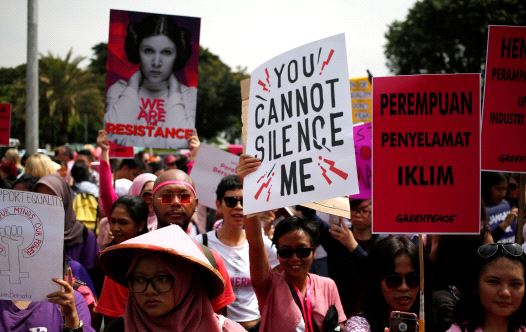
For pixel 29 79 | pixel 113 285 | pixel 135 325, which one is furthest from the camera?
pixel 29 79

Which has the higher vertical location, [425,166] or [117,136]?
[117,136]

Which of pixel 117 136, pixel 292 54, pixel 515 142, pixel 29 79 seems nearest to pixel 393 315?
pixel 292 54

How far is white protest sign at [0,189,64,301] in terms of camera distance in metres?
3.27

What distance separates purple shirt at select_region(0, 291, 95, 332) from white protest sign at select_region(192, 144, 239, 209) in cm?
354

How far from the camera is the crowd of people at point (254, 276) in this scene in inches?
Answer: 118

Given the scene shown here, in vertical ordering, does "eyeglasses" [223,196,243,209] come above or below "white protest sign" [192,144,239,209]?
below

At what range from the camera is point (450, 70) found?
46438 millimetres

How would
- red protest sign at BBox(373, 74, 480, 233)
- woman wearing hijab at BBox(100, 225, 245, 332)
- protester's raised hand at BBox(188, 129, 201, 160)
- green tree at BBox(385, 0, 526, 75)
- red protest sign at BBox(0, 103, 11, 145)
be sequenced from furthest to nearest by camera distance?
green tree at BBox(385, 0, 526, 75)
red protest sign at BBox(0, 103, 11, 145)
protester's raised hand at BBox(188, 129, 201, 160)
red protest sign at BBox(373, 74, 480, 233)
woman wearing hijab at BBox(100, 225, 245, 332)

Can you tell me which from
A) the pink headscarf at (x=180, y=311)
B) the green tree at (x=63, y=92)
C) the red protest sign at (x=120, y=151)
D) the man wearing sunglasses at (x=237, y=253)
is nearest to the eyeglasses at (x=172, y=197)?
the man wearing sunglasses at (x=237, y=253)

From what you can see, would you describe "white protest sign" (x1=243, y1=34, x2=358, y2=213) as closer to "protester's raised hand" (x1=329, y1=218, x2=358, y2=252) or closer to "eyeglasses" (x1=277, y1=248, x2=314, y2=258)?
"eyeglasses" (x1=277, y1=248, x2=314, y2=258)

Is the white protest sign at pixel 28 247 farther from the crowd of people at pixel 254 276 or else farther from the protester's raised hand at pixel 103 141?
the protester's raised hand at pixel 103 141

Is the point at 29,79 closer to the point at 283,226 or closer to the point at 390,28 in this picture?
the point at 283,226

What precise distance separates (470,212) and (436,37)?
45.7 metres

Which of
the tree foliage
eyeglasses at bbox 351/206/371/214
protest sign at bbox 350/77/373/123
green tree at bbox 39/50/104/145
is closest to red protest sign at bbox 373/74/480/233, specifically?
eyeglasses at bbox 351/206/371/214
